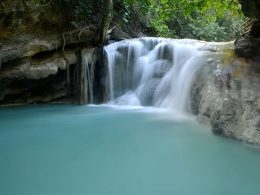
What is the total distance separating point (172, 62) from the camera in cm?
946

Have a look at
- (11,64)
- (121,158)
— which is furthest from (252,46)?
(11,64)

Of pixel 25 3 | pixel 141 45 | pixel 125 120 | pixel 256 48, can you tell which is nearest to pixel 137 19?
pixel 141 45

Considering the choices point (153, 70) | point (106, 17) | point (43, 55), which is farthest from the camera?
point (106, 17)

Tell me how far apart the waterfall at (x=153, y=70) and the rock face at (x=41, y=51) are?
648mm

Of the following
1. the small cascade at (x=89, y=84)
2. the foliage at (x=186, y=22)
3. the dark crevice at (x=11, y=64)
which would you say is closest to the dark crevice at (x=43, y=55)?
the dark crevice at (x=11, y=64)

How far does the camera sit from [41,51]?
9.03m

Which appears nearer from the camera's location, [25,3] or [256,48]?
[256,48]

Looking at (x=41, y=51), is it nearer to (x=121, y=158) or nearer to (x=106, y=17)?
(x=106, y=17)

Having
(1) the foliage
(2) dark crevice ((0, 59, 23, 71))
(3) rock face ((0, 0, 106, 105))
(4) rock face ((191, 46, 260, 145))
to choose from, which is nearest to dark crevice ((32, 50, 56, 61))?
(3) rock face ((0, 0, 106, 105))

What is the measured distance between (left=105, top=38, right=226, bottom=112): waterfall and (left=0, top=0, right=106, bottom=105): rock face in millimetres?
648

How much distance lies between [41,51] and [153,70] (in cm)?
315

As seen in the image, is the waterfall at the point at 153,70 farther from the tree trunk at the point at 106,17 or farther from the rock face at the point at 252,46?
the rock face at the point at 252,46

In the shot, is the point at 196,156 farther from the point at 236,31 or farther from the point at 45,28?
the point at 236,31

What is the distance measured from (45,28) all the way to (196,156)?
6.02 metres
